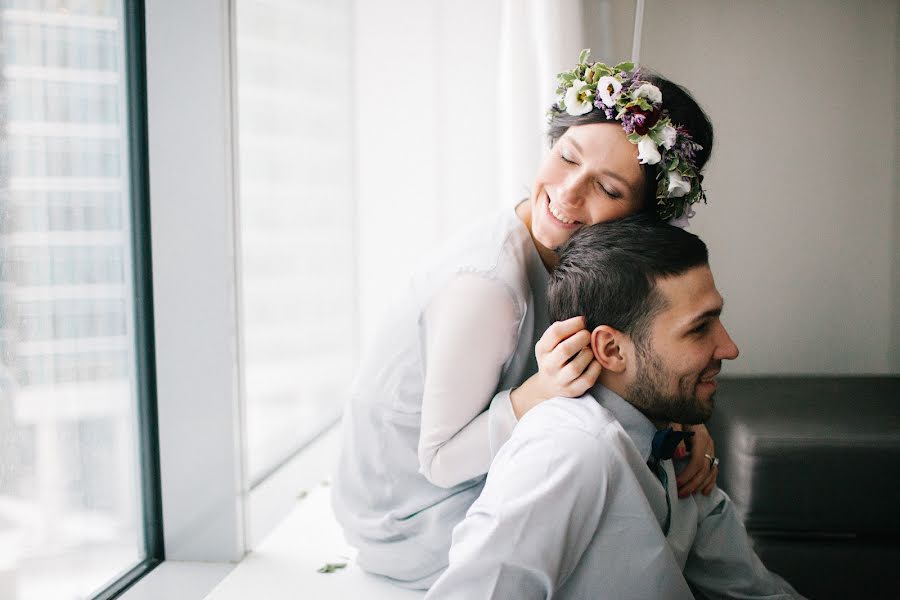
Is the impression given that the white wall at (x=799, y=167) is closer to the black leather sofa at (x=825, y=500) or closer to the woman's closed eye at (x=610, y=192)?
the black leather sofa at (x=825, y=500)

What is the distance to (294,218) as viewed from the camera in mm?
2650

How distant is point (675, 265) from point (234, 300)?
3.81 ft

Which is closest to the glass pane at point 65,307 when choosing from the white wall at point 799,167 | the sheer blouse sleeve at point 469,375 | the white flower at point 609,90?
the sheer blouse sleeve at point 469,375

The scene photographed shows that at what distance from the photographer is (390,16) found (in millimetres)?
3068

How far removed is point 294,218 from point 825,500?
188cm

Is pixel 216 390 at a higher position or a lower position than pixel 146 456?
higher

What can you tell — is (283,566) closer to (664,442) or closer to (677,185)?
(664,442)

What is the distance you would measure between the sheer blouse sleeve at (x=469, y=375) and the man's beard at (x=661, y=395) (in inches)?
10.6

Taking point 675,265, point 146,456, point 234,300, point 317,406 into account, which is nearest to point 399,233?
point 317,406

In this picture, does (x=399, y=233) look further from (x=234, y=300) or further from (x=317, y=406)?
(x=234, y=300)

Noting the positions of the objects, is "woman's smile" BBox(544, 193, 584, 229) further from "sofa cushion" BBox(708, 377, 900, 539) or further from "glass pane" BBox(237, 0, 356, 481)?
"glass pane" BBox(237, 0, 356, 481)

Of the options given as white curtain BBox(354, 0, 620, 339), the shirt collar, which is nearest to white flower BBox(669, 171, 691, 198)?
the shirt collar

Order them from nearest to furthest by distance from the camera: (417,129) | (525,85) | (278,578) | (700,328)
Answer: (700,328), (278,578), (525,85), (417,129)

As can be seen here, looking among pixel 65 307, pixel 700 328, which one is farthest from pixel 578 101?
pixel 65 307
